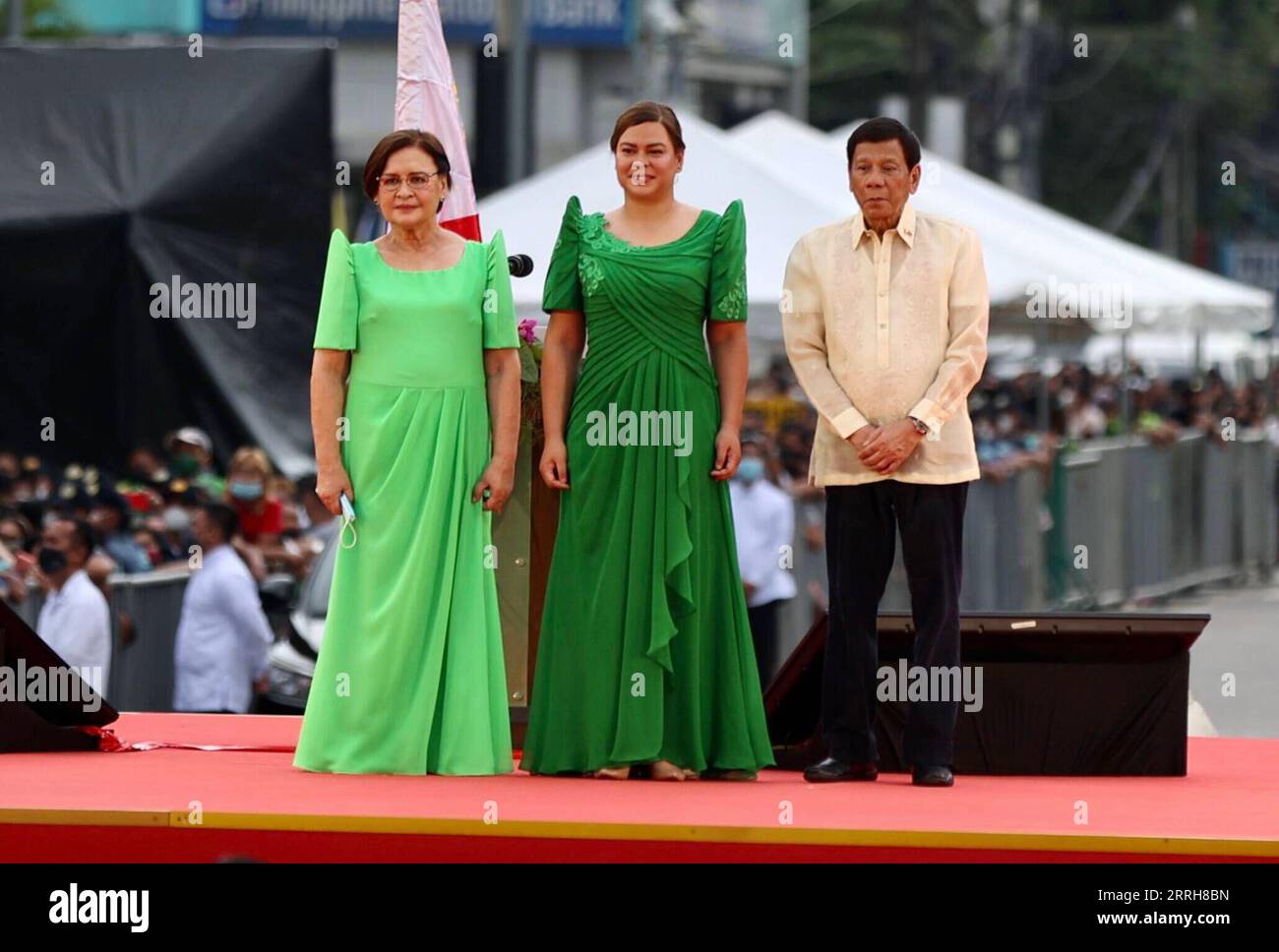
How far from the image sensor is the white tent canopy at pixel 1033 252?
1967 cm

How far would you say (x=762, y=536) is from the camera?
14945mm

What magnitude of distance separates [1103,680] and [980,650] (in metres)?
0.40

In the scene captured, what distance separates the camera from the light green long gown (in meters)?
7.98

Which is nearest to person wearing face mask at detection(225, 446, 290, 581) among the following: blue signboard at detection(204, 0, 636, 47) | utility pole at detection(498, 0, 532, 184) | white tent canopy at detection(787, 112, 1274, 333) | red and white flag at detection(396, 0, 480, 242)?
red and white flag at detection(396, 0, 480, 242)

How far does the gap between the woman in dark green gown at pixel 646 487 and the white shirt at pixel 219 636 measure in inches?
200

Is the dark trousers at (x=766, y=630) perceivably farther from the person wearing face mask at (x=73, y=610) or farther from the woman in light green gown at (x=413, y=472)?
the woman in light green gown at (x=413, y=472)

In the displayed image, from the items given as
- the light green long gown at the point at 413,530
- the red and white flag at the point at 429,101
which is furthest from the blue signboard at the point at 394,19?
the light green long gown at the point at 413,530

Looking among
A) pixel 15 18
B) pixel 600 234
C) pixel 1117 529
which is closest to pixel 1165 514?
pixel 1117 529

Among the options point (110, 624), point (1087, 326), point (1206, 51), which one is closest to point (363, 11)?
point (1087, 326)

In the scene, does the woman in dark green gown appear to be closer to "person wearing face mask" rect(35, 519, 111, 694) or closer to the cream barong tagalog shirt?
the cream barong tagalog shirt

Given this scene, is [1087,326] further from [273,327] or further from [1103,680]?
[1103,680]

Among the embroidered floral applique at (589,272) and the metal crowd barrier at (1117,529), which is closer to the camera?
the embroidered floral applique at (589,272)

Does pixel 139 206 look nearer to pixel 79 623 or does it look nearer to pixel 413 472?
pixel 79 623

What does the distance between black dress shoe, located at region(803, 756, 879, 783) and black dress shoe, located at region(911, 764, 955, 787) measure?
185mm
